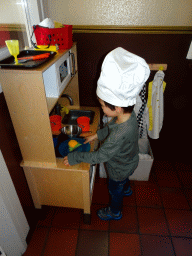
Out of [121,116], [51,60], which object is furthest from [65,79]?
[121,116]

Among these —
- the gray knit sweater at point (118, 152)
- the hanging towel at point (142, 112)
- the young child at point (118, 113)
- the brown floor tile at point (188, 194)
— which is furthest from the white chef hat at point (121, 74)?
the brown floor tile at point (188, 194)

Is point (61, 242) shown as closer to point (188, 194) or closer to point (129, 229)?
point (129, 229)

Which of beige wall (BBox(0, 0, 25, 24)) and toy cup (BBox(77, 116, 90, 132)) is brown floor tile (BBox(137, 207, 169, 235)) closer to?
toy cup (BBox(77, 116, 90, 132))

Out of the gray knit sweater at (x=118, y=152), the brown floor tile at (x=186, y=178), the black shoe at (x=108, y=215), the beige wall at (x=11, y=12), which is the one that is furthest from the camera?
the brown floor tile at (x=186, y=178)

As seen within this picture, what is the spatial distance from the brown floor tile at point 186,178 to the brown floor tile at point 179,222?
40cm

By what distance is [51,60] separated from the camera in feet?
3.80

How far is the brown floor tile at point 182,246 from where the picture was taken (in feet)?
5.36

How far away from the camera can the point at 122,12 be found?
180cm

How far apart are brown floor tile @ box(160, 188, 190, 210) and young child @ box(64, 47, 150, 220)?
2.38 ft

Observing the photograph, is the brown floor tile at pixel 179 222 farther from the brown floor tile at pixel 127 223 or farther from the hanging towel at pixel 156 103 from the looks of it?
the hanging towel at pixel 156 103

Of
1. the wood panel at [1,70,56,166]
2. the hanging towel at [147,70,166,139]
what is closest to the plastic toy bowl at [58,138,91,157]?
the wood panel at [1,70,56,166]

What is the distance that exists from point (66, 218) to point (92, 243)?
1.23 ft

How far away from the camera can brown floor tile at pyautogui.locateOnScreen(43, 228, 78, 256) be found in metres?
1.64

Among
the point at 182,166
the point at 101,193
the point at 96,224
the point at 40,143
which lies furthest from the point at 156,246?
the point at 40,143
